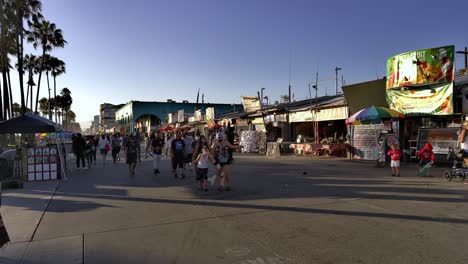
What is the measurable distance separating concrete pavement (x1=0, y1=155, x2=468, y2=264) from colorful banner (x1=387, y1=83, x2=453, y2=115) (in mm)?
5808

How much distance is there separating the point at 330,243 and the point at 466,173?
7586 mm

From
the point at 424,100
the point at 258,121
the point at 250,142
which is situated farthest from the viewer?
the point at 258,121

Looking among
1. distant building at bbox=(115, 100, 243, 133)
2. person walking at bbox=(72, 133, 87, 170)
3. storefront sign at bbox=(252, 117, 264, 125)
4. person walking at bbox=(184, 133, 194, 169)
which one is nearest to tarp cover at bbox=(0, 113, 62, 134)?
person walking at bbox=(72, 133, 87, 170)

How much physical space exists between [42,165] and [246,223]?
1020 cm

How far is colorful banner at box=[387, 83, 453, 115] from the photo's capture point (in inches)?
578

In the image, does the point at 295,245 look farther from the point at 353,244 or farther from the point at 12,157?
the point at 12,157

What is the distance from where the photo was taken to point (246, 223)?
6.17 m

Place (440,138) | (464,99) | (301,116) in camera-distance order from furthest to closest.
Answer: (301,116), (440,138), (464,99)

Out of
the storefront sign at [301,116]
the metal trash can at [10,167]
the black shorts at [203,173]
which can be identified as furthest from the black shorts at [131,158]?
the storefront sign at [301,116]

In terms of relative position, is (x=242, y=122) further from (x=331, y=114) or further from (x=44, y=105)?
(x=44, y=105)

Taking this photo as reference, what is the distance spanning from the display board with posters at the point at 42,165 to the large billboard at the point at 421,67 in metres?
15.3

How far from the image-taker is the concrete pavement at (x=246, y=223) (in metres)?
4.68

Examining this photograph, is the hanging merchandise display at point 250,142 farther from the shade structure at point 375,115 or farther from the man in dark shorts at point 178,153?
the man in dark shorts at point 178,153

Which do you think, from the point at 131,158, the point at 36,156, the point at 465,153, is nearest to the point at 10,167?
the point at 36,156
